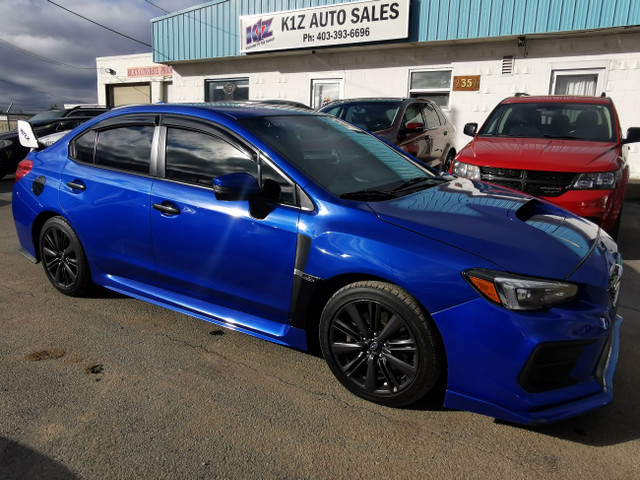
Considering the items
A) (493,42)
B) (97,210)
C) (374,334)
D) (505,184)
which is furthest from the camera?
(493,42)

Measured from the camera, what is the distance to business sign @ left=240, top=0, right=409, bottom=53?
12.5 meters

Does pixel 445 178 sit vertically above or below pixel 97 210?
above

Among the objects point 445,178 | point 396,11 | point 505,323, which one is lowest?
point 505,323

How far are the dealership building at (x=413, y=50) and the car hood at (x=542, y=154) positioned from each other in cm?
668

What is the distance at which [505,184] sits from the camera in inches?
203

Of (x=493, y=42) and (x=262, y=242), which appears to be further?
(x=493, y=42)

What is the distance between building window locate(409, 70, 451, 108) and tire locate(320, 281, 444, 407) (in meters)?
11.4

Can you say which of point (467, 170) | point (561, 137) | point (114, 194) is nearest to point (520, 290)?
point (114, 194)

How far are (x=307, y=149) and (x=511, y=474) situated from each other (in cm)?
207

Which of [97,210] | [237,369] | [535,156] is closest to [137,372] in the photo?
[237,369]

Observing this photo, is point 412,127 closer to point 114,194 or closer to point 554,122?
point 554,122

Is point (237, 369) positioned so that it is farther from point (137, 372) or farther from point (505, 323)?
point (505, 323)

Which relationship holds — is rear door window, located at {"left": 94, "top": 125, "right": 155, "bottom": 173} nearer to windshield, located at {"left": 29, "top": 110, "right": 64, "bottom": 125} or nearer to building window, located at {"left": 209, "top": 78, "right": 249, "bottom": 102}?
windshield, located at {"left": 29, "top": 110, "right": 64, "bottom": 125}

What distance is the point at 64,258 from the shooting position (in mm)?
3951
